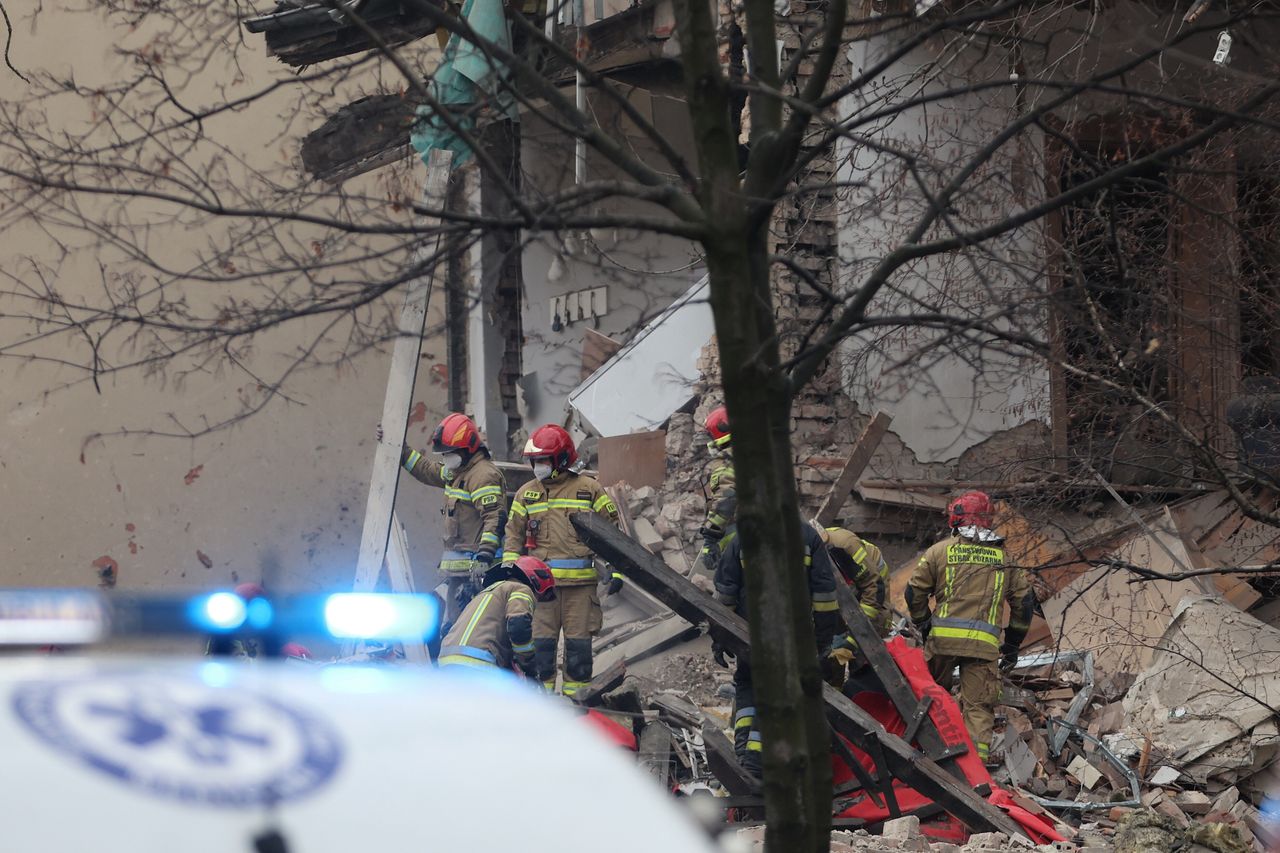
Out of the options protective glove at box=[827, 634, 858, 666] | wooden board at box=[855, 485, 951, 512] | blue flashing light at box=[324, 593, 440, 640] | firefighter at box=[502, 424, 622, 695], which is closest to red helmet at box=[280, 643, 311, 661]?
firefighter at box=[502, 424, 622, 695]

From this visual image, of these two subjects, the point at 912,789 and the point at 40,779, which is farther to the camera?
the point at 912,789

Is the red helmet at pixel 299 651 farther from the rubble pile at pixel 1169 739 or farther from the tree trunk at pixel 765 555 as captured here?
the tree trunk at pixel 765 555

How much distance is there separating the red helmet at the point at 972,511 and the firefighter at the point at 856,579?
0.55 m

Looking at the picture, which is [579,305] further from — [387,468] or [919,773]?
[919,773]

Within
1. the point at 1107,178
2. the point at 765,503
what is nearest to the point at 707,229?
the point at 765,503

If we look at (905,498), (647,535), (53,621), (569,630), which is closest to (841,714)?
(569,630)

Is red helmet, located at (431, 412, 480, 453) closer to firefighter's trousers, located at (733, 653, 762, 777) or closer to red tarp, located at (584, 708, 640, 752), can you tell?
firefighter's trousers, located at (733, 653, 762, 777)

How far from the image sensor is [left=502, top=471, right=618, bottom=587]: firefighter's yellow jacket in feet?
31.5

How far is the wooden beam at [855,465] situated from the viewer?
9.73 metres

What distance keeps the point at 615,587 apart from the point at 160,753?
835 centimetres

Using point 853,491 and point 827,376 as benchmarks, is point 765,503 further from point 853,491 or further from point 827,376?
point 853,491

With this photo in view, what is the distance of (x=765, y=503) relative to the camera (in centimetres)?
339

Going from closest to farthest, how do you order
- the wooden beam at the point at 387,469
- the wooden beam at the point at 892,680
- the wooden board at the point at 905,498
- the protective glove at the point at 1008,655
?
the wooden beam at the point at 892,680, the protective glove at the point at 1008,655, the wooden board at the point at 905,498, the wooden beam at the point at 387,469

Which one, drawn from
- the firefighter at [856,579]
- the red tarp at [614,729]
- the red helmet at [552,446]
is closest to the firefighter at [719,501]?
the firefighter at [856,579]
